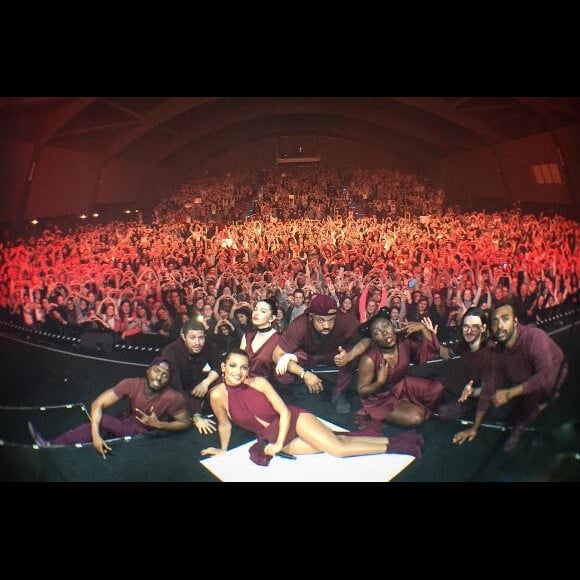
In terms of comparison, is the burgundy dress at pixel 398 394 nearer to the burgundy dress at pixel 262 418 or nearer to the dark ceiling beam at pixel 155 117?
the burgundy dress at pixel 262 418

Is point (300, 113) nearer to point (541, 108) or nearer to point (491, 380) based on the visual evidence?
point (541, 108)

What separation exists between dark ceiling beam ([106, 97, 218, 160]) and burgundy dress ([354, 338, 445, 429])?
7.85 ft

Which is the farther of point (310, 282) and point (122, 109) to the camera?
point (310, 282)

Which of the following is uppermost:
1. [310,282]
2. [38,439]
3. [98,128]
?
[98,128]

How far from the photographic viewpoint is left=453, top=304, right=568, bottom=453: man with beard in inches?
199

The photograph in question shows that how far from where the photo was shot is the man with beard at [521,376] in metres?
5.06

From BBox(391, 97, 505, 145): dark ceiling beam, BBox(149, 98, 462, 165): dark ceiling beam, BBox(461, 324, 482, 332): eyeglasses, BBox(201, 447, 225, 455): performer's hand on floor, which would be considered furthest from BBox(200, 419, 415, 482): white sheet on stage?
BBox(391, 97, 505, 145): dark ceiling beam

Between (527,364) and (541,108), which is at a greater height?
(541,108)

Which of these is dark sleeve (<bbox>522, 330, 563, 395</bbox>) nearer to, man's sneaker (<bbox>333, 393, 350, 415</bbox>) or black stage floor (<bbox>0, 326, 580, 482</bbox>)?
black stage floor (<bbox>0, 326, 580, 482</bbox>)

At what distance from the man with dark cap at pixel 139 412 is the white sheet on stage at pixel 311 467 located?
1.44 feet

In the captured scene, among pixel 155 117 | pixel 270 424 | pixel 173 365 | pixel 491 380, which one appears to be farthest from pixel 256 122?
pixel 491 380

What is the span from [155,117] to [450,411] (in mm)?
3209

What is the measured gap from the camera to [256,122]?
5.16 meters

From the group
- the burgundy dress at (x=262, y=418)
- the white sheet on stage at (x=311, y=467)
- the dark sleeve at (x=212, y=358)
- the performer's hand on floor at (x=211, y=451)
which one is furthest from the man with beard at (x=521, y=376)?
the dark sleeve at (x=212, y=358)
